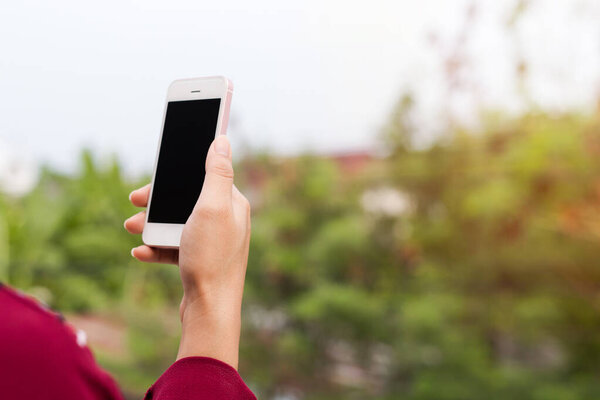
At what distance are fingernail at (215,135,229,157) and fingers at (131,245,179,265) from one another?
12 cm

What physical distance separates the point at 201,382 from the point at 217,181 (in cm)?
13

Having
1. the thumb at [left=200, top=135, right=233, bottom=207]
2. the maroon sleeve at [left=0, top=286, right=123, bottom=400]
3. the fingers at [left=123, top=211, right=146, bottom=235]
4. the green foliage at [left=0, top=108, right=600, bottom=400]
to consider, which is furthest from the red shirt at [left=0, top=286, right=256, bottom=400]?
the green foliage at [left=0, top=108, right=600, bottom=400]

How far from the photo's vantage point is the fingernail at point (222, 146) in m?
0.44

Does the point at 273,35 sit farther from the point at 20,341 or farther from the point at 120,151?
the point at 20,341

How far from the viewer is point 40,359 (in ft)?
1.76

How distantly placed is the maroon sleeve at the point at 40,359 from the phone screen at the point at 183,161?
14 cm

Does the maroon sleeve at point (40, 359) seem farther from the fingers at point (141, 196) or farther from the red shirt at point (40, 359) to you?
the fingers at point (141, 196)

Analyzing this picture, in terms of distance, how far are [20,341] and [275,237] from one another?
226 cm

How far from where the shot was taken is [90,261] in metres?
2.91

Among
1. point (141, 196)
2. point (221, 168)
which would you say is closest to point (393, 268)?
point (141, 196)

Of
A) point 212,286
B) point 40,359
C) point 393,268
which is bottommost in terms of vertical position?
point 393,268

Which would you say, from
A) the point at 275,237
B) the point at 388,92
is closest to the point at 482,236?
the point at 388,92

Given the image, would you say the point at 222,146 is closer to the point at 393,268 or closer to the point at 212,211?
the point at 212,211

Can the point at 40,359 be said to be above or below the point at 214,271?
below
